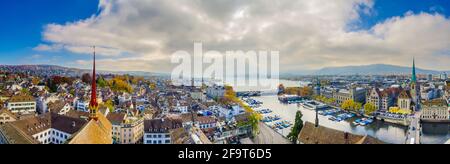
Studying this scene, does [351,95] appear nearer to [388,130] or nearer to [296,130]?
[388,130]

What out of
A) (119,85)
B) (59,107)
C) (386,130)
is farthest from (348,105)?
(59,107)

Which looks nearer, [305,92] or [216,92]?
[305,92]

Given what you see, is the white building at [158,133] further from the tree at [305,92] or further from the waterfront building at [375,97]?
the tree at [305,92]

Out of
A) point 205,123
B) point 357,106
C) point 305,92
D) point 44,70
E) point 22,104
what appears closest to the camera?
point 44,70

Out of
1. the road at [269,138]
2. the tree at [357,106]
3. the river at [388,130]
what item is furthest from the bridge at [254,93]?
the road at [269,138]

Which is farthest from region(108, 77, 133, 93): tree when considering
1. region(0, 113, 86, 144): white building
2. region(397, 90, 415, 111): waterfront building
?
region(397, 90, 415, 111): waterfront building

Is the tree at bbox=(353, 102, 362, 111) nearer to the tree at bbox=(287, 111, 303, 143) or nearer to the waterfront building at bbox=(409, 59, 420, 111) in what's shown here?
the waterfront building at bbox=(409, 59, 420, 111)
